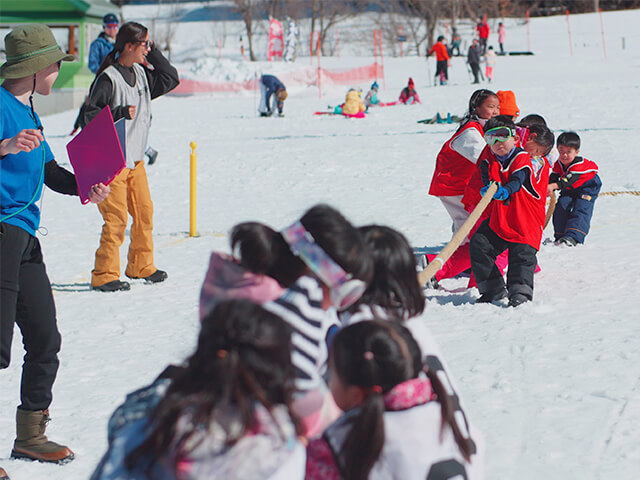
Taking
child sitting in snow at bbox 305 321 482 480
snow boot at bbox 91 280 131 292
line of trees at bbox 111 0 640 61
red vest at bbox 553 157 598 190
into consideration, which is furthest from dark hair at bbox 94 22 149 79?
line of trees at bbox 111 0 640 61

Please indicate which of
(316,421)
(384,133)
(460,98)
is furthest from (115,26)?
(460,98)

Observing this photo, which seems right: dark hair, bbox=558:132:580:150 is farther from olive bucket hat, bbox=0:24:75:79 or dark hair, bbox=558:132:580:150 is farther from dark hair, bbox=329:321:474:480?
dark hair, bbox=329:321:474:480

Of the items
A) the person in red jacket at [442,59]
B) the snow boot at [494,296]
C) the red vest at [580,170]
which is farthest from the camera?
the person in red jacket at [442,59]

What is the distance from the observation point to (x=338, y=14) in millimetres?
54219

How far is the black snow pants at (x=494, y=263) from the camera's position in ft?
18.2

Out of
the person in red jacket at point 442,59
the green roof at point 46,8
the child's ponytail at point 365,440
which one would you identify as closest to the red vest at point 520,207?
the child's ponytail at point 365,440

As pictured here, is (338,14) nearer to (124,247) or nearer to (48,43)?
(124,247)

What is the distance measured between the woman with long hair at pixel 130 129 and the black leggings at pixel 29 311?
97.9 inches

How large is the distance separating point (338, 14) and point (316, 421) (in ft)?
178

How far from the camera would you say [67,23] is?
23.9 m

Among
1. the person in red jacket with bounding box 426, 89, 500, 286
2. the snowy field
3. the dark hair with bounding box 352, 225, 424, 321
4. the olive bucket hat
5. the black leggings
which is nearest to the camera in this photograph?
the dark hair with bounding box 352, 225, 424, 321

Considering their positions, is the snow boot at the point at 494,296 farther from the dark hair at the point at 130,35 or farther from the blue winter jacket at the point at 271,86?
Result: the blue winter jacket at the point at 271,86

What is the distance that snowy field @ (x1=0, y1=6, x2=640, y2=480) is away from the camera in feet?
12.2

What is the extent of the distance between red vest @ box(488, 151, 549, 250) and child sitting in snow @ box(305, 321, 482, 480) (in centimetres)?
359
